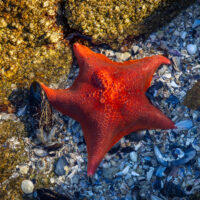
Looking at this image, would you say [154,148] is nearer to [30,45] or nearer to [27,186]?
[27,186]

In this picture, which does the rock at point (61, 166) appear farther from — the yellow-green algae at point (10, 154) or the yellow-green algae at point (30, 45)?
the yellow-green algae at point (30, 45)

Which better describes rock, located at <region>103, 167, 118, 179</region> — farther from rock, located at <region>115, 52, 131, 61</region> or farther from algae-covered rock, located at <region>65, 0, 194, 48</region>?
algae-covered rock, located at <region>65, 0, 194, 48</region>

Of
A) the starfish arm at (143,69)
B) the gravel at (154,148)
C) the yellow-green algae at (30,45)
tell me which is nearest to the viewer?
the starfish arm at (143,69)

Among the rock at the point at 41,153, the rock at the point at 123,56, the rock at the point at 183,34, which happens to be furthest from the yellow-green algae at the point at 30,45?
the rock at the point at 183,34

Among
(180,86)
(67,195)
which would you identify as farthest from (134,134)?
(67,195)

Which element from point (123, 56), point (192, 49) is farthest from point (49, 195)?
point (192, 49)

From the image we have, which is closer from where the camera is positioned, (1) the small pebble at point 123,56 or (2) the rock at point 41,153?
(2) the rock at point 41,153

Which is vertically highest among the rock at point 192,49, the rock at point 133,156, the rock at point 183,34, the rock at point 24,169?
the rock at point 183,34
